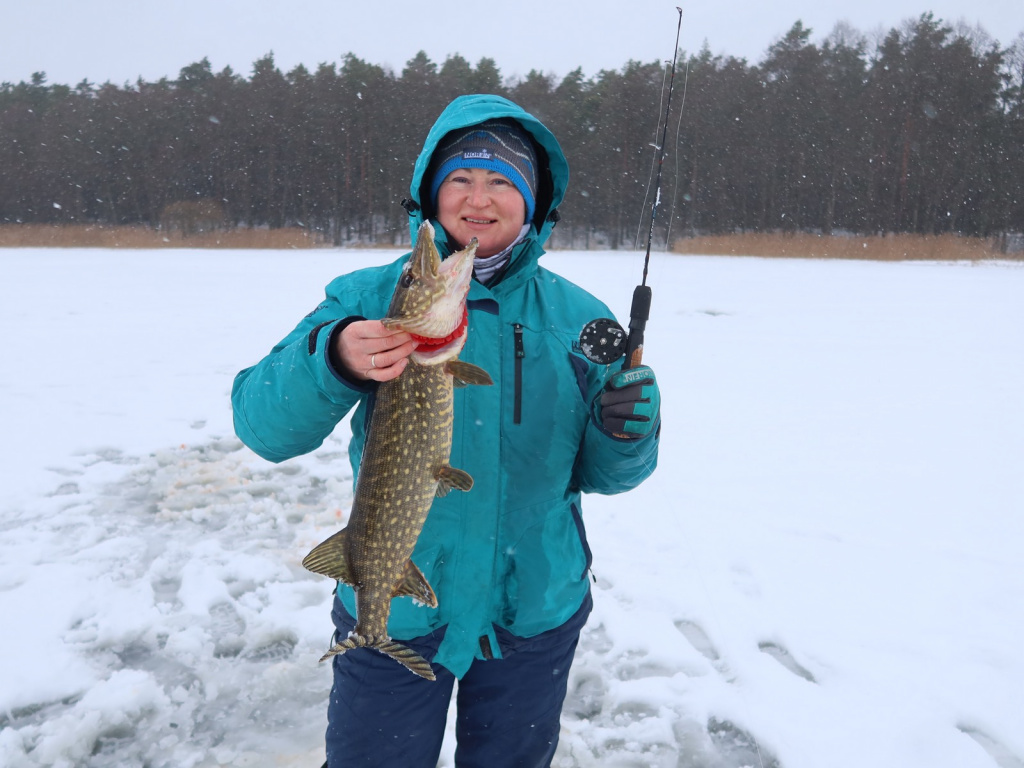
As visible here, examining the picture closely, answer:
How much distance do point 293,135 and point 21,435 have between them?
44254 mm

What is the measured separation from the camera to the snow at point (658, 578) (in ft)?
8.80

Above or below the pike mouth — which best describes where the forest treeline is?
above

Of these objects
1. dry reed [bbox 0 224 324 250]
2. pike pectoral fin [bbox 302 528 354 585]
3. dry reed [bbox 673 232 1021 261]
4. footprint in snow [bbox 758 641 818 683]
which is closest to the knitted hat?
pike pectoral fin [bbox 302 528 354 585]

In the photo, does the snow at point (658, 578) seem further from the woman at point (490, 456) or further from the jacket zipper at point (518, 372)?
the jacket zipper at point (518, 372)

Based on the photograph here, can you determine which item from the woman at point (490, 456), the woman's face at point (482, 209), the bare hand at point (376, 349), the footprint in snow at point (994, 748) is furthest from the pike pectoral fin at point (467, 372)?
the footprint in snow at point (994, 748)

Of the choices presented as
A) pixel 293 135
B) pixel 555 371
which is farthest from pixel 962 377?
pixel 293 135

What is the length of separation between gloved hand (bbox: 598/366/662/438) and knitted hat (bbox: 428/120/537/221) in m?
0.69

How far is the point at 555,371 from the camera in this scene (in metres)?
2.02

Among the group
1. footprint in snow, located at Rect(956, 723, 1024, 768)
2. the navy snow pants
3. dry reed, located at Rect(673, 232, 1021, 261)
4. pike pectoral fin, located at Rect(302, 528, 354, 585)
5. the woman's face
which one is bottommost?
footprint in snow, located at Rect(956, 723, 1024, 768)

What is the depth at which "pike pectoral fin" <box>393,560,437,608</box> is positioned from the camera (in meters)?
1.78

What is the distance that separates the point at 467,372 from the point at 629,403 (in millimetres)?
485

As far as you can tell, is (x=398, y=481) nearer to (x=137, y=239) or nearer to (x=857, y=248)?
(x=857, y=248)

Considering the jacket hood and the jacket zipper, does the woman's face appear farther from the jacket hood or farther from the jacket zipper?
the jacket zipper

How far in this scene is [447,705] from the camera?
1.99 m
